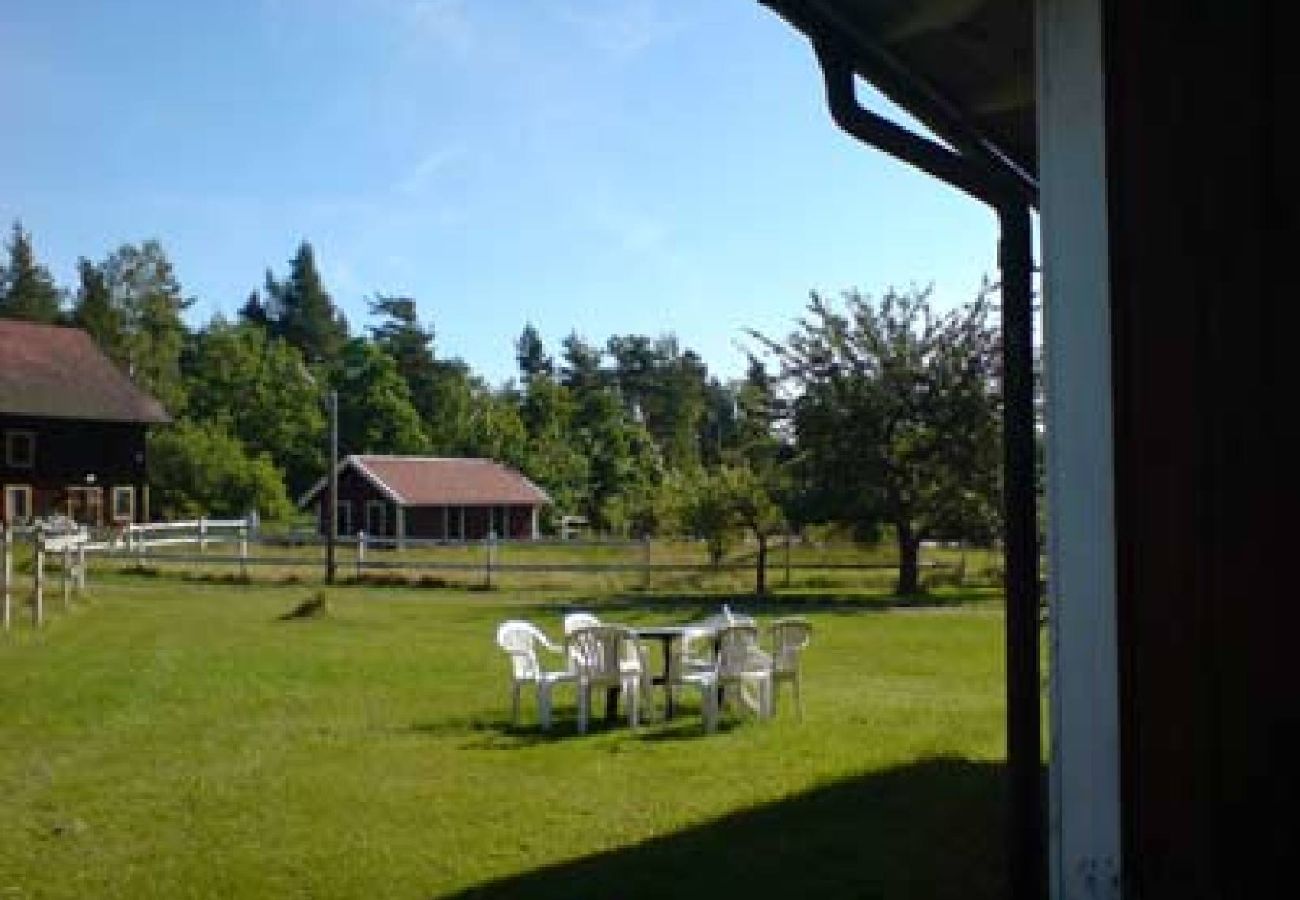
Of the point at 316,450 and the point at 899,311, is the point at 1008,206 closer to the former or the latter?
the point at 899,311

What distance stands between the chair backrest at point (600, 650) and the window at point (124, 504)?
38047 mm

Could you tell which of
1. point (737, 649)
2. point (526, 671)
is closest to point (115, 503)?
point (526, 671)

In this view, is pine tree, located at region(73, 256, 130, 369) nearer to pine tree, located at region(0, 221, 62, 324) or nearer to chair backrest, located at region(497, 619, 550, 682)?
pine tree, located at region(0, 221, 62, 324)

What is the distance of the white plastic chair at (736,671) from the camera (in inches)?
402

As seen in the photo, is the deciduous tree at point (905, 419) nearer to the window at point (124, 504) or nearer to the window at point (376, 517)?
the window at point (376, 517)

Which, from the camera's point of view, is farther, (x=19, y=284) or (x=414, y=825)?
(x=19, y=284)

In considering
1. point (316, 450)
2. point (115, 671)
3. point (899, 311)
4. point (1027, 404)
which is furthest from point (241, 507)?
point (1027, 404)

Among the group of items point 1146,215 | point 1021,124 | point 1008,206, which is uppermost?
point 1021,124

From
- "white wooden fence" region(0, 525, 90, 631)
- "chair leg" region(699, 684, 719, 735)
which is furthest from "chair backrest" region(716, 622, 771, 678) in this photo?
"white wooden fence" region(0, 525, 90, 631)

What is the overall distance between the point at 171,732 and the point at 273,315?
303 ft

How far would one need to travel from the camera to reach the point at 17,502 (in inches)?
1626

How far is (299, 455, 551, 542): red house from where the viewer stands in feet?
150

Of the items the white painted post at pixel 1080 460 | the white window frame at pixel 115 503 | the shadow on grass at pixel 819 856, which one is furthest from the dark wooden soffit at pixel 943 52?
the white window frame at pixel 115 503

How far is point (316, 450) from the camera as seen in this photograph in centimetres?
5656
